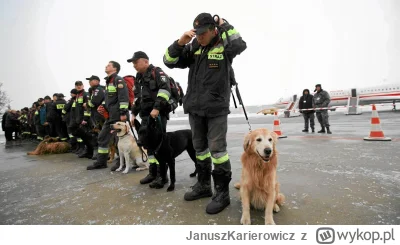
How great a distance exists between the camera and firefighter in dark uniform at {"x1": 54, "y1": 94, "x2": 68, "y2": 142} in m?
7.74

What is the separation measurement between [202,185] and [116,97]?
290 centimetres

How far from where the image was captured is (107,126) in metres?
4.75

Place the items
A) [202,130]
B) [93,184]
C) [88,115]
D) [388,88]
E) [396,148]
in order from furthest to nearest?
[388,88], [88,115], [396,148], [93,184], [202,130]

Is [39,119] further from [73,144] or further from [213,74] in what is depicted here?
[213,74]

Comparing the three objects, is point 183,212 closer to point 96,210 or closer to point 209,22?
point 96,210

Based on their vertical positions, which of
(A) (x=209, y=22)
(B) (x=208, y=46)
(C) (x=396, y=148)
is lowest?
(C) (x=396, y=148)

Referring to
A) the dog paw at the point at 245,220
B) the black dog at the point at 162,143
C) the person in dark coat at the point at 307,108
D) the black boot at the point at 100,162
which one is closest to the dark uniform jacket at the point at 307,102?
the person in dark coat at the point at 307,108

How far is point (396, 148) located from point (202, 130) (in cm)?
493

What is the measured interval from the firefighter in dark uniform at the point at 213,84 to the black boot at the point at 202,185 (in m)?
0.01

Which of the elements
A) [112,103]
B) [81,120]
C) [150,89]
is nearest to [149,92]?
[150,89]

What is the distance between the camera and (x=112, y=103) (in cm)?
454

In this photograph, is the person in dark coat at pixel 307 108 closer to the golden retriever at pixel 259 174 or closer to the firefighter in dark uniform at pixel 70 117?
the golden retriever at pixel 259 174

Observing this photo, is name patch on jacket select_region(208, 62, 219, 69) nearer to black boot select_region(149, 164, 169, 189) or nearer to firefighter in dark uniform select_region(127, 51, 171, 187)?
firefighter in dark uniform select_region(127, 51, 171, 187)

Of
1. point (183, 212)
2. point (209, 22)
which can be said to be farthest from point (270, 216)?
point (209, 22)
